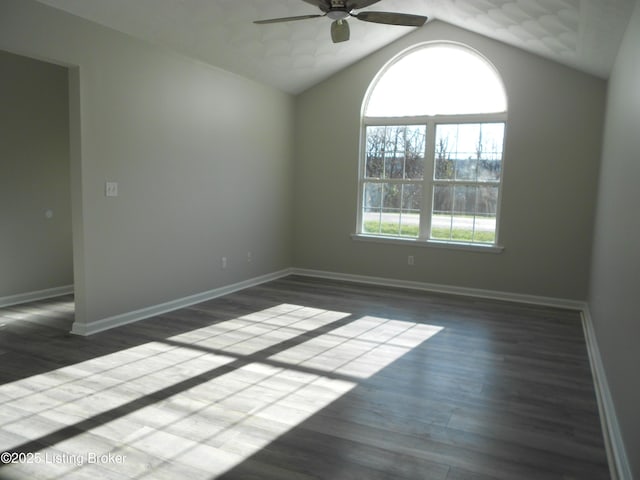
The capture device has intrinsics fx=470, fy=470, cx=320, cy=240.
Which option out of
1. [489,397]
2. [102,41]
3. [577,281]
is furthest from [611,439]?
[102,41]

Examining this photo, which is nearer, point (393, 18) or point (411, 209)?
point (393, 18)

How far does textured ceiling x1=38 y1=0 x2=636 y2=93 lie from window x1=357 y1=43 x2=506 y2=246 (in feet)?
1.58

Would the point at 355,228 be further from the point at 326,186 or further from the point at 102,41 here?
the point at 102,41

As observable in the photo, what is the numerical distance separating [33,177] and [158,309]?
1.97 meters

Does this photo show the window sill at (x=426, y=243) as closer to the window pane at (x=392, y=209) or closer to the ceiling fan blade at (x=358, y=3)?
the window pane at (x=392, y=209)

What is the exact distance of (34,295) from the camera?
4.94 meters

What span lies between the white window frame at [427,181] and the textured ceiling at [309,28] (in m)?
0.88

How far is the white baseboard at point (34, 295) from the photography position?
4703 millimetres

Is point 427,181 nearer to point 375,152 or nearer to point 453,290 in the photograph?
point 375,152

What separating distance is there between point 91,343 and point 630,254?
3.68m

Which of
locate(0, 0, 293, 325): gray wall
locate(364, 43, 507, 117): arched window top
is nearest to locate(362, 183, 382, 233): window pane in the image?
locate(364, 43, 507, 117): arched window top

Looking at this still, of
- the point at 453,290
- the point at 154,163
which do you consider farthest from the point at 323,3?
the point at 453,290

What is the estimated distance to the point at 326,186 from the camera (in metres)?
6.48

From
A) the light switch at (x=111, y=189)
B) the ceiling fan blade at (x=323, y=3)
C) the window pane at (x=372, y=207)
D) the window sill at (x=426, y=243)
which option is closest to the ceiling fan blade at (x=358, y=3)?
the ceiling fan blade at (x=323, y=3)
